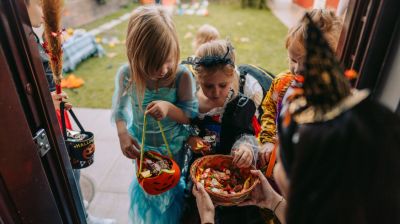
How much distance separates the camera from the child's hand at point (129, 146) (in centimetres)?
142

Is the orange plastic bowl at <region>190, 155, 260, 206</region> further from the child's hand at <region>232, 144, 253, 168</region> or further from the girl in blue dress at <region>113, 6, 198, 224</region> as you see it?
the girl in blue dress at <region>113, 6, 198, 224</region>

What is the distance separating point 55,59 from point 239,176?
107 cm

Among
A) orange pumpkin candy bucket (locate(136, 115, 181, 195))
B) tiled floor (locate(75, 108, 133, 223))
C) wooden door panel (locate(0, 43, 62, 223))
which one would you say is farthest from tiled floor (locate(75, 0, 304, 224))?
wooden door panel (locate(0, 43, 62, 223))

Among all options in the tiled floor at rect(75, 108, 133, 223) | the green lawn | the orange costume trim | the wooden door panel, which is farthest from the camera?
the green lawn

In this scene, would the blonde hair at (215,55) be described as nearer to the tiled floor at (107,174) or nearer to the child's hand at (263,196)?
the child's hand at (263,196)

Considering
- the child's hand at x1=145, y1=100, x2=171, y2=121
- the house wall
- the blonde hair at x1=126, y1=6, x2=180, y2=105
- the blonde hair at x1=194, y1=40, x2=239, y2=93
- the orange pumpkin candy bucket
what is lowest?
the house wall

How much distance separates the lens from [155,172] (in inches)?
50.3

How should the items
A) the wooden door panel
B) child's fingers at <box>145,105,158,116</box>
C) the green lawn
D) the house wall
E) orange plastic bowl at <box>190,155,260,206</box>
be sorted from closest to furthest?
the wooden door panel → orange plastic bowl at <box>190,155,260,206</box> → child's fingers at <box>145,105,158,116</box> → the green lawn → the house wall

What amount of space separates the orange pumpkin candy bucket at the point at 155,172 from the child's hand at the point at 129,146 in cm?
5

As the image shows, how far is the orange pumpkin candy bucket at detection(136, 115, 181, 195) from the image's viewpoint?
1224mm

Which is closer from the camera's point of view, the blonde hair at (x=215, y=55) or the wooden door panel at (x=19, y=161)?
the wooden door panel at (x=19, y=161)

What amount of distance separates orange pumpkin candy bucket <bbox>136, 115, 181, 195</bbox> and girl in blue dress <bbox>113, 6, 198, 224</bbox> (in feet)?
0.39

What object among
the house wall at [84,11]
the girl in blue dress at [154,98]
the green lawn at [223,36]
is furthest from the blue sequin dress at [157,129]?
the house wall at [84,11]

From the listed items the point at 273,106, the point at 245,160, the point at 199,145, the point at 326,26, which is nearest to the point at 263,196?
the point at 245,160
